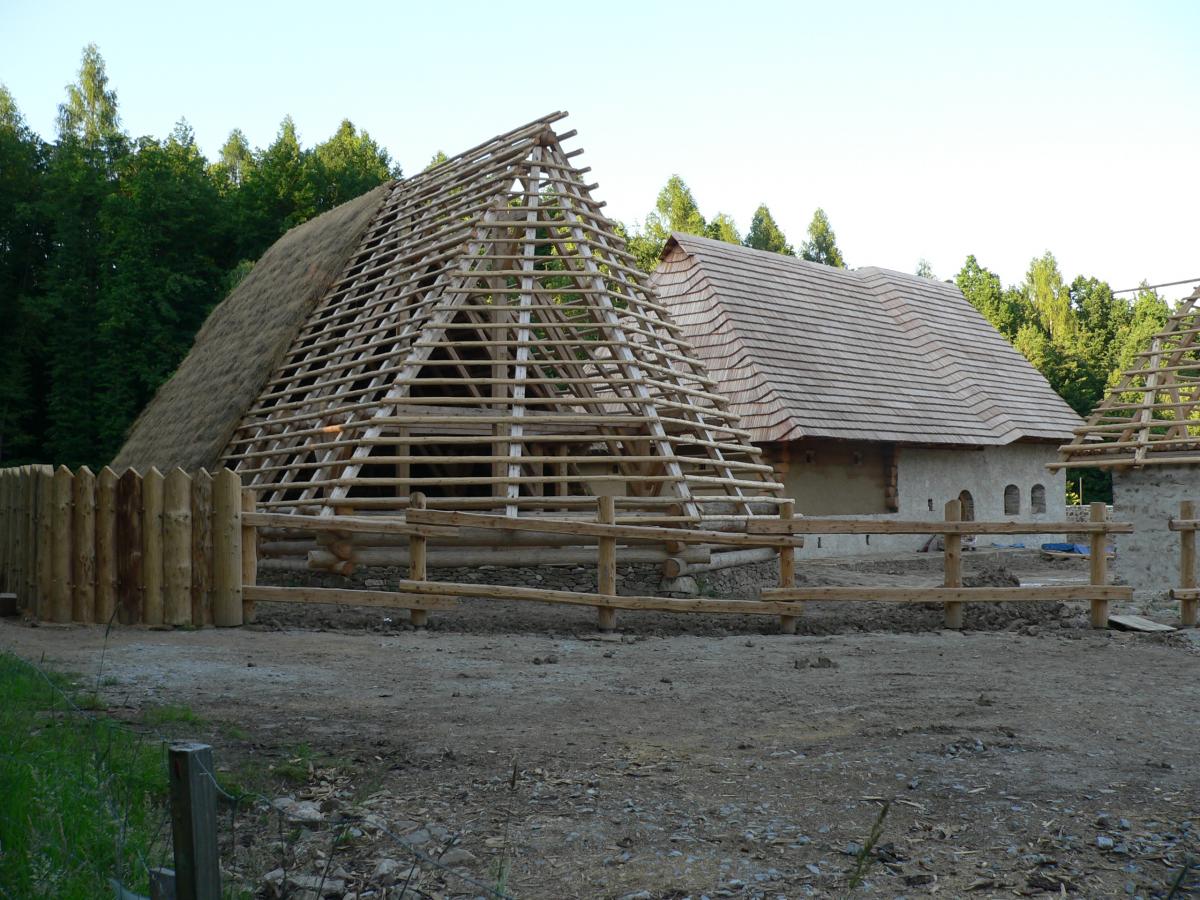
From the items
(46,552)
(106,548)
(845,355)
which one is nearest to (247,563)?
(106,548)


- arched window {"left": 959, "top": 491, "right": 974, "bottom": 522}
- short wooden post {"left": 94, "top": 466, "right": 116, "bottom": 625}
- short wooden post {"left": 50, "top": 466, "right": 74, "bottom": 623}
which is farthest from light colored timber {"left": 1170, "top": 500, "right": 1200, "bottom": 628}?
arched window {"left": 959, "top": 491, "right": 974, "bottom": 522}

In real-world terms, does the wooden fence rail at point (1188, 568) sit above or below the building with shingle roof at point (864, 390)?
below

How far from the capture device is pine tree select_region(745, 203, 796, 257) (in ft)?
181

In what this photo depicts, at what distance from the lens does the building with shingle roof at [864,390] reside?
22.0 m

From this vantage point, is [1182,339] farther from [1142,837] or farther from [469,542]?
[1142,837]

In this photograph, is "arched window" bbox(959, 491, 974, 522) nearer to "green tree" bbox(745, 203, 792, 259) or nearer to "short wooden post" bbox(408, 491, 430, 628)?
"short wooden post" bbox(408, 491, 430, 628)

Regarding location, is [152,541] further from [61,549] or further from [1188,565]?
[1188,565]

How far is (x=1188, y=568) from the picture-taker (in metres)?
11.4

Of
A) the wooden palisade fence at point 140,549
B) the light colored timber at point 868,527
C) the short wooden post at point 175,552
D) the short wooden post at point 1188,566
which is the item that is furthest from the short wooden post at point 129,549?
the short wooden post at point 1188,566

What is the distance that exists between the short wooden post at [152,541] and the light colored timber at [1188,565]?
391 inches

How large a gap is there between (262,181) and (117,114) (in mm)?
21062

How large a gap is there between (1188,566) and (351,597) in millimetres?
8431

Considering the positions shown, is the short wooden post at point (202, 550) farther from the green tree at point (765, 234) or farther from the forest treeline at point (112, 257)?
the green tree at point (765, 234)

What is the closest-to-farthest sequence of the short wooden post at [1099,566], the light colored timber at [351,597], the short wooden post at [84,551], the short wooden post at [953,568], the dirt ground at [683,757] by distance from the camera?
1. the dirt ground at [683,757]
2. the short wooden post at [84,551]
3. the light colored timber at [351,597]
4. the short wooden post at [953,568]
5. the short wooden post at [1099,566]
